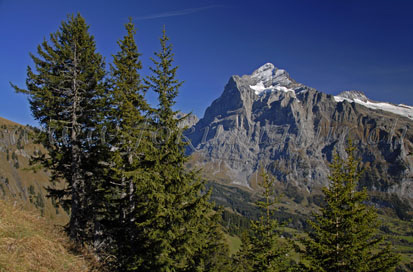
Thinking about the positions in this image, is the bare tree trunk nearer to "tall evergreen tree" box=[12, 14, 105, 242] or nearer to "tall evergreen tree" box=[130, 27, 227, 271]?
"tall evergreen tree" box=[12, 14, 105, 242]

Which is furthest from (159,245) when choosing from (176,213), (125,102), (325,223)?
(325,223)

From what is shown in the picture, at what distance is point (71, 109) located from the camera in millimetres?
17406

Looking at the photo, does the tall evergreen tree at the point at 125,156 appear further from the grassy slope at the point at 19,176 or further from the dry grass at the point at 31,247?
the grassy slope at the point at 19,176

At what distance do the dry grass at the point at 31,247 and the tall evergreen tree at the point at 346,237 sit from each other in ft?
43.0

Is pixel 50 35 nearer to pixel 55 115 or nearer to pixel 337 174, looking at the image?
pixel 55 115

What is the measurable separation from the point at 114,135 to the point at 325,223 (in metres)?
14.7

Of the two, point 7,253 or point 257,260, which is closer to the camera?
point 7,253

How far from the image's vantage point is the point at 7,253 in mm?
6586

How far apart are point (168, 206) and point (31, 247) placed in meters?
6.53

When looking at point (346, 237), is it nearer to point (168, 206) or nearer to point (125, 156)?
point (168, 206)

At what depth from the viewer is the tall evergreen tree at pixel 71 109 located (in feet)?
54.3

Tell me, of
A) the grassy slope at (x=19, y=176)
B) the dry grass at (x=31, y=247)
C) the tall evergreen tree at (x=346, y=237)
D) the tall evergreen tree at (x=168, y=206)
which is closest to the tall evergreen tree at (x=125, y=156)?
the tall evergreen tree at (x=168, y=206)

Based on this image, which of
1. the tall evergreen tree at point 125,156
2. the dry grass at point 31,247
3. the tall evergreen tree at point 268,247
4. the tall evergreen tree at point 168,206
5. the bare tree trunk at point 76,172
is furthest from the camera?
the tall evergreen tree at point 268,247

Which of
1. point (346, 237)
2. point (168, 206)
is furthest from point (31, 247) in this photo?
point (346, 237)
